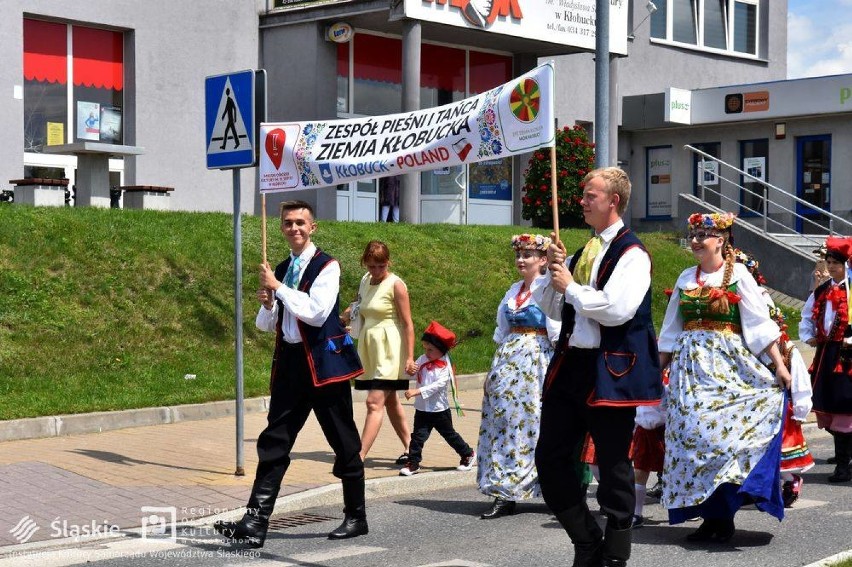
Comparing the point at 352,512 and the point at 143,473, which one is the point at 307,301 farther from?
the point at 143,473

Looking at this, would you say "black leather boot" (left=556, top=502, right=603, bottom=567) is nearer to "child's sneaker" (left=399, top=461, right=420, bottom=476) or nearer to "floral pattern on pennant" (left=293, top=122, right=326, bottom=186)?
"child's sneaker" (left=399, top=461, right=420, bottom=476)

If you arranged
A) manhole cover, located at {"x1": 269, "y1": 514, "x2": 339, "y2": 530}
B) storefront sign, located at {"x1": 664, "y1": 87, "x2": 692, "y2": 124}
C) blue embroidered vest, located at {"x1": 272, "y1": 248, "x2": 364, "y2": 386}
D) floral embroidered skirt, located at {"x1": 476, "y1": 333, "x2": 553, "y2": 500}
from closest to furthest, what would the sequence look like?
blue embroidered vest, located at {"x1": 272, "y1": 248, "x2": 364, "y2": 386}, manhole cover, located at {"x1": 269, "y1": 514, "x2": 339, "y2": 530}, floral embroidered skirt, located at {"x1": 476, "y1": 333, "x2": 553, "y2": 500}, storefront sign, located at {"x1": 664, "y1": 87, "x2": 692, "y2": 124}

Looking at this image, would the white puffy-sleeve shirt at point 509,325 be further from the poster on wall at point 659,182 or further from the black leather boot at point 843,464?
the poster on wall at point 659,182

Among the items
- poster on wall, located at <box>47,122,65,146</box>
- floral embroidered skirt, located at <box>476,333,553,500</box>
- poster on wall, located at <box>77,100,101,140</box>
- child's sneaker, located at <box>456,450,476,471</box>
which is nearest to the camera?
floral embroidered skirt, located at <box>476,333,553,500</box>

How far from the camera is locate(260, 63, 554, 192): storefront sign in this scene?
7.92 meters

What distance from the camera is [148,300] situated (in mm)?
14039

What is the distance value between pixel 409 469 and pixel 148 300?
5783 millimetres

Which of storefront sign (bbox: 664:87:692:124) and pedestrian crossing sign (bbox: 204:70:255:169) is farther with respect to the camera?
storefront sign (bbox: 664:87:692:124)

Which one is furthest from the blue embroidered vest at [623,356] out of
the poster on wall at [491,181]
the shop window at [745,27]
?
the shop window at [745,27]

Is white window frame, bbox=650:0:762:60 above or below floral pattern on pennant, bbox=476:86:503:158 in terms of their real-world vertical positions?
above

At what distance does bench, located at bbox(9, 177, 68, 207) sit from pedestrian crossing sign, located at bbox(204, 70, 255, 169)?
27.9 ft

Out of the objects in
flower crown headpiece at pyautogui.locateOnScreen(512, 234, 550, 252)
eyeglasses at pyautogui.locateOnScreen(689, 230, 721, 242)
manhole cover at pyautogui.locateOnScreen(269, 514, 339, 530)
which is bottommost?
manhole cover at pyautogui.locateOnScreen(269, 514, 339, 530)

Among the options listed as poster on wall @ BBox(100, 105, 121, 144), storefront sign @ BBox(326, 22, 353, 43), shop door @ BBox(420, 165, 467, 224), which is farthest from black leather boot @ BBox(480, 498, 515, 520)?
shop door @ BBox(420, 165, 467, 224)

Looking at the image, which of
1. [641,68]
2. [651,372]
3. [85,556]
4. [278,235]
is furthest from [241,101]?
[641,68]
